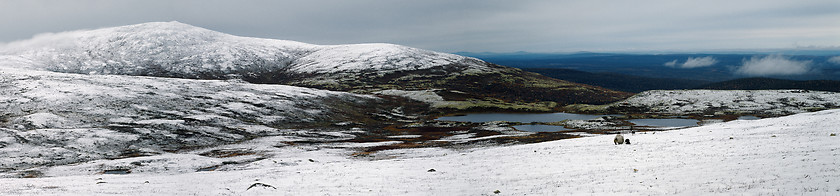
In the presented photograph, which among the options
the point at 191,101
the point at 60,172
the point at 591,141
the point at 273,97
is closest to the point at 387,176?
the point at 591,141

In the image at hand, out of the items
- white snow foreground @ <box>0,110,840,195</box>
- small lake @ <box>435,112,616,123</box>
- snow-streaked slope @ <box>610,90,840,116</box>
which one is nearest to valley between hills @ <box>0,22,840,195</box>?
white snow foreground @ <box>0,110,840,195</box>

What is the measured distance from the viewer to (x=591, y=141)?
47938 millimetres

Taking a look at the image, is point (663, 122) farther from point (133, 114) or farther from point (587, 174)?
point (133, 114)

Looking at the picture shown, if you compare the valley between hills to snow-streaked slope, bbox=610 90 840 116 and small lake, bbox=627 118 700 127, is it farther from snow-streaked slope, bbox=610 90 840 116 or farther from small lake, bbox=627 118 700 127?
small lake, bbox=627 118 700 127

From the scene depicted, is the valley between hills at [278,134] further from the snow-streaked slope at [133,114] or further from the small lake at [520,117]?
the small lake at [520,117]

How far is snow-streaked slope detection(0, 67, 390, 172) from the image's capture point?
66938 mm

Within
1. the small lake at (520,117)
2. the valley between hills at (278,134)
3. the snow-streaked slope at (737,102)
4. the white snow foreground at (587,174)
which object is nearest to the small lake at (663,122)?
the valley between hills at (278,134)

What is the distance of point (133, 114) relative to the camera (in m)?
Answer: 95.1

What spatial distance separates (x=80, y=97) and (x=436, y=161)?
331ft

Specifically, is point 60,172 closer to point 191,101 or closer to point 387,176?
point 387,176

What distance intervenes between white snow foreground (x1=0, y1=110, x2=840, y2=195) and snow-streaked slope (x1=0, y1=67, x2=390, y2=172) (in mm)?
37480

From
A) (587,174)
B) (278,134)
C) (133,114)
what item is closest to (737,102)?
(278,134)

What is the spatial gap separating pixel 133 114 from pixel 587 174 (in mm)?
99268

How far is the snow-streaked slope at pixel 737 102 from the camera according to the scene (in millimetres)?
142000
